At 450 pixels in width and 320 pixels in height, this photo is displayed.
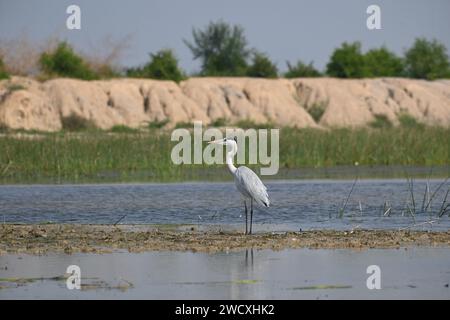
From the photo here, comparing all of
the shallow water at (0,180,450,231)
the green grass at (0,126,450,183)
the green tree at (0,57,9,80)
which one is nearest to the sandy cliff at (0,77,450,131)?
the green tree at (0,57,9,80)

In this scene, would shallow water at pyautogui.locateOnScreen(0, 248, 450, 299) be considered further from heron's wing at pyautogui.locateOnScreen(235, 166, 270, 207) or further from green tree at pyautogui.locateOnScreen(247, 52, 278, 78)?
green tree at pyautogui.locateOnScreen(247, 52, 278, 78)

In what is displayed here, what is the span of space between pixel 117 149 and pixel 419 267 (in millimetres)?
16254

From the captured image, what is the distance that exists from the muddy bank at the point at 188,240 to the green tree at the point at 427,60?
58753 millimetres

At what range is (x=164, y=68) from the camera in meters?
60.1

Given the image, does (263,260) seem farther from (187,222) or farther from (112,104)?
(112,104)

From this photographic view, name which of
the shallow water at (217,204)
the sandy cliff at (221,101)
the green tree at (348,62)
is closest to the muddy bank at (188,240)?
the shallow water at (217,204)

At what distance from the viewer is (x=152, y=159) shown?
25938mm

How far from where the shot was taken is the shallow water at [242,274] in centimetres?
946

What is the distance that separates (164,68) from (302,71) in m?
12.4

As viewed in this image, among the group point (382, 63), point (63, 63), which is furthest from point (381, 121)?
point (63, 63)

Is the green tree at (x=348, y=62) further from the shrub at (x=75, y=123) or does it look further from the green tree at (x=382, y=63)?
the shrub at (x=75, y=123)

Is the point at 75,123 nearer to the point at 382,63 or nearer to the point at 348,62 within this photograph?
the point at 348,62

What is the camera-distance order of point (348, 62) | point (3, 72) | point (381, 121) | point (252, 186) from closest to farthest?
1. point (252, 186)
2. point (3, 72)
3. point (381, 121)
4. point (348, 62)

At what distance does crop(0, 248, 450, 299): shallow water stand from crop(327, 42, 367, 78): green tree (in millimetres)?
54862
